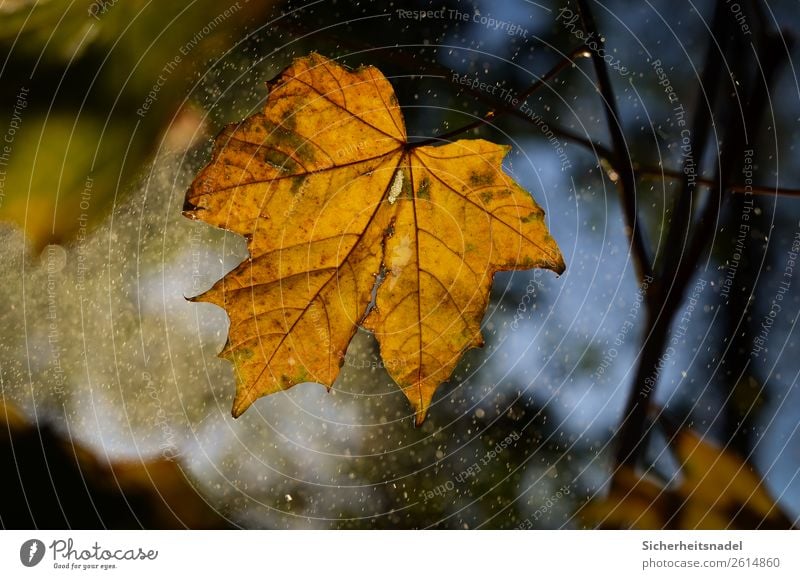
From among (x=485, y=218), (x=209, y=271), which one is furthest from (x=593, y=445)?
(x=209, y=271)

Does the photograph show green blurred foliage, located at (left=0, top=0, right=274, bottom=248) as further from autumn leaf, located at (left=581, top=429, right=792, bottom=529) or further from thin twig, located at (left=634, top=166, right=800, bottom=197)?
autumn leaf, located at (left=581, top=429, right=792, bottom=529)

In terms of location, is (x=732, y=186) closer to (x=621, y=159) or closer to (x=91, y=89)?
(x=621, y=159)

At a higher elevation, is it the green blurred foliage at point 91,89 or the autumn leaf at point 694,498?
the green blurred foliage at point 91,89

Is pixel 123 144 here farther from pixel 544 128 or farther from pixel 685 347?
pixel 685 347

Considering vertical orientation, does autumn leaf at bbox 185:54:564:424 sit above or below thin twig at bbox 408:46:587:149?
below

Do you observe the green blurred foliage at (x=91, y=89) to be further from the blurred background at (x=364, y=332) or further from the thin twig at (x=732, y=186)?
the thin twig at (x=732, y=186)

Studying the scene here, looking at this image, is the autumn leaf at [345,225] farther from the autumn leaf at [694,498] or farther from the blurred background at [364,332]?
the autumn leaf at [694,498]

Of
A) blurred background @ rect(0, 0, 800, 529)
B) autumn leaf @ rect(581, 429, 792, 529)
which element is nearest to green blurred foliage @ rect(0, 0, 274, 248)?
blurred background @ rect(0, 0, 800, 529)

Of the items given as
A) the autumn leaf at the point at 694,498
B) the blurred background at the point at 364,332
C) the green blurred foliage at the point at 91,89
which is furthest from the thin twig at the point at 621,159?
the green blurred foliage at the point at 91,89
